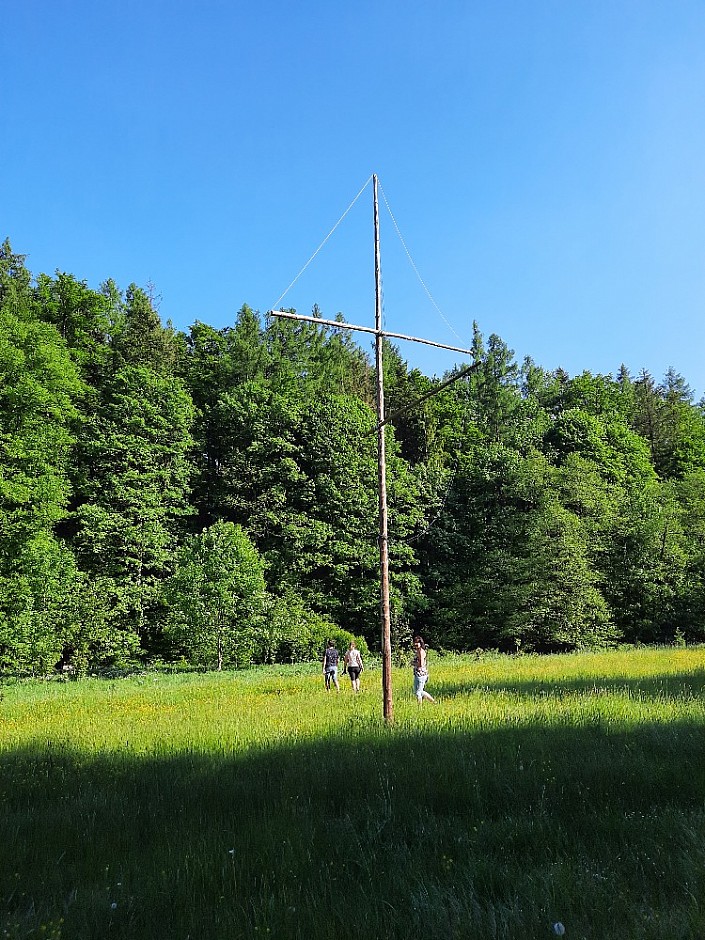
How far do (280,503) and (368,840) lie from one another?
3635 centimetres

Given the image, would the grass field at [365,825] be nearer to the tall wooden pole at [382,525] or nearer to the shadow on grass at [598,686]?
the tall wooden pole at [382,525]

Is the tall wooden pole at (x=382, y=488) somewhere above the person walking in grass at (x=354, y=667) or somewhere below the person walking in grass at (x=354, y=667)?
above

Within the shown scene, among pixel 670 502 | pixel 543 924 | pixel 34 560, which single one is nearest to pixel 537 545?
pixel 670 502

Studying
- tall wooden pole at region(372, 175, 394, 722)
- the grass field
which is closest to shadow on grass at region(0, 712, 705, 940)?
the grass field

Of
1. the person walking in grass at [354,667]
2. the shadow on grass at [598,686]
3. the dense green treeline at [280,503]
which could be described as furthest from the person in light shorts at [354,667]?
the dense green treeline at [280,503]

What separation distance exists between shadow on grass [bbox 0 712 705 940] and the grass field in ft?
0.08

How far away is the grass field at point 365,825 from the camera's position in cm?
455

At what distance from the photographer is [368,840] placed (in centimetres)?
626

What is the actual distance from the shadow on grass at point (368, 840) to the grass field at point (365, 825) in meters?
0.03

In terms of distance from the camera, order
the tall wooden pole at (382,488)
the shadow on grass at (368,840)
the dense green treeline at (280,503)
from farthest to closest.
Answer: the dense green treeline at (280,503)
the tall wooden pole at (382,488)
the shadow on grass at (368,840)

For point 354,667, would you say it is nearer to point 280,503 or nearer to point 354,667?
point 354,667

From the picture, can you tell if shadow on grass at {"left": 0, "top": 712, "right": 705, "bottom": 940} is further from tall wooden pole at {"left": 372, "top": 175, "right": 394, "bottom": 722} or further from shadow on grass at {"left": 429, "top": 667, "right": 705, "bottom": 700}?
shadow on grass at {"left": 429, "top": 667, "right": 705, "bottom": 700}

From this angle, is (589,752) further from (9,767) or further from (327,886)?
(9,767)

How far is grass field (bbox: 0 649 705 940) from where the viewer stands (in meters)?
4.55
